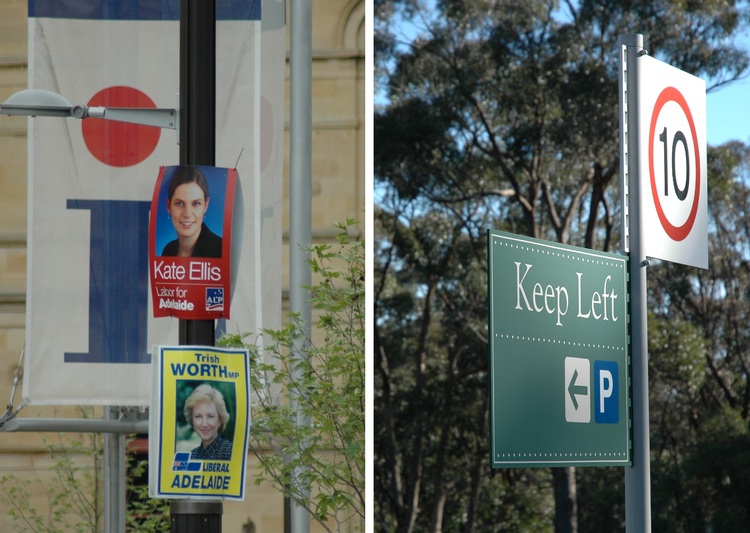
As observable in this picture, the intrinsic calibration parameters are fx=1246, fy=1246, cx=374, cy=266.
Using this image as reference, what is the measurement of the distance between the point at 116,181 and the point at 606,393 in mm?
6666

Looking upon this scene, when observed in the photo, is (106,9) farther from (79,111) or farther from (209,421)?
(209,421)

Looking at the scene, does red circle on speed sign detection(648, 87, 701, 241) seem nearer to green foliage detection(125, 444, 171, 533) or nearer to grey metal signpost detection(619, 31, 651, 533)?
grey metal signpost detection(619, 31, 651, 533)

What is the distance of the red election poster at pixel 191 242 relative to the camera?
569 centimetres

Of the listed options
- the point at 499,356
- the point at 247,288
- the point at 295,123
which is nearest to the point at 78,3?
the point at 295,123

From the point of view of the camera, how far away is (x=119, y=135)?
969 centimetres

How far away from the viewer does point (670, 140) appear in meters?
3.90

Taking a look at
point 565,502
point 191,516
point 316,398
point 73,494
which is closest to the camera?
point 191,516

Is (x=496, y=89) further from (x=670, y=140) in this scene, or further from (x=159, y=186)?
(x=670, y=140)

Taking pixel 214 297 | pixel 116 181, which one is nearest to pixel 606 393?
pixel 214 297

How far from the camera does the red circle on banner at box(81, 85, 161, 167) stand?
9.56 meters

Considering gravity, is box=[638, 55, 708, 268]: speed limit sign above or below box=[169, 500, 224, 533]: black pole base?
above

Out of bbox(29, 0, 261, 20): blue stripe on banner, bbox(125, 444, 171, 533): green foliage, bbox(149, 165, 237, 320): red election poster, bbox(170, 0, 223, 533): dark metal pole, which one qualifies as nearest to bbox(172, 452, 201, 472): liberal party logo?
bbox(170, 0, 223, 533): dark metal pole

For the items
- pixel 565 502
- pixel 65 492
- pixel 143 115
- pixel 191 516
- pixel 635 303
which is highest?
pixel 143 115

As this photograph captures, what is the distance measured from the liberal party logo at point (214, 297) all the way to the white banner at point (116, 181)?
3.17 m
